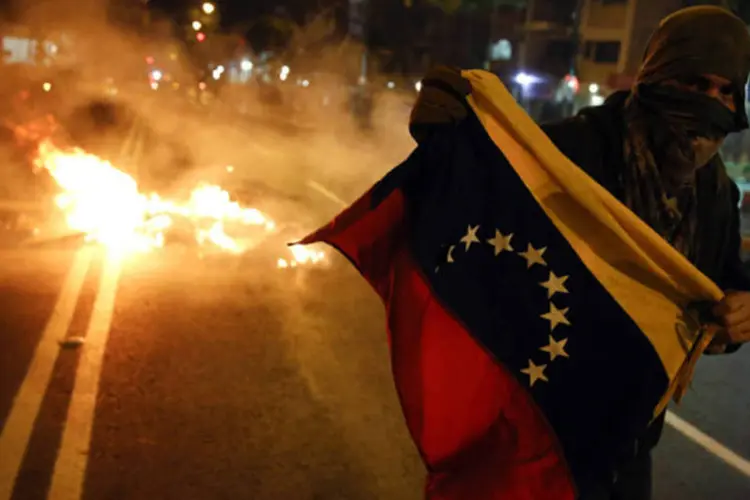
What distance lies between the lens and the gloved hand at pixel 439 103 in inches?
71.6

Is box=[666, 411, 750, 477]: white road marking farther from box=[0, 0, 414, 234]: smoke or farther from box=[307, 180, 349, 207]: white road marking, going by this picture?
box=[307, 180, 349, 207]: white road marking

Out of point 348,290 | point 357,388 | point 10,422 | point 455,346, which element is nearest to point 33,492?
point 10,422

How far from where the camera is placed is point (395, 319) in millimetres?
1985

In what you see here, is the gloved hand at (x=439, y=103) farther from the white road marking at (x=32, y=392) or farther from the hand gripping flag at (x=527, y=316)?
the white road marking at (x=32, y=392)

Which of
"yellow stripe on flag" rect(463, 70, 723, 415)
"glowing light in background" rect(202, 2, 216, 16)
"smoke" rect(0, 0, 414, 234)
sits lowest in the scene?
"smoke" rect(0, 0, 414, 234)

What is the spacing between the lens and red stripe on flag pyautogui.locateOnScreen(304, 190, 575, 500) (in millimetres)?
1849

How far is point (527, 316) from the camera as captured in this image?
1.84 meters

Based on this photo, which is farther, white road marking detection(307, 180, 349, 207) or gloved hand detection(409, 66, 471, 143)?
white road marking detection(307, 180, 349, 207)

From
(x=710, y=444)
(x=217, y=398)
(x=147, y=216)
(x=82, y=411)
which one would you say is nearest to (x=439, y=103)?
(x=217, y=398)

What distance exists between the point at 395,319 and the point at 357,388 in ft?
8.81

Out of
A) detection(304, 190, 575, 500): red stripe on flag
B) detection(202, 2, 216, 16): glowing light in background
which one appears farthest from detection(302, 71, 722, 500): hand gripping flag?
detection(202, 2, 216, 16): glowing light in background

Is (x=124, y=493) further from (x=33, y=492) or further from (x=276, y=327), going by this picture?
(x=276, y=327)

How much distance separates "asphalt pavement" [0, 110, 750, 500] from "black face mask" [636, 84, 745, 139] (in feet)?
7.11

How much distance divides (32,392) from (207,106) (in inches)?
865
